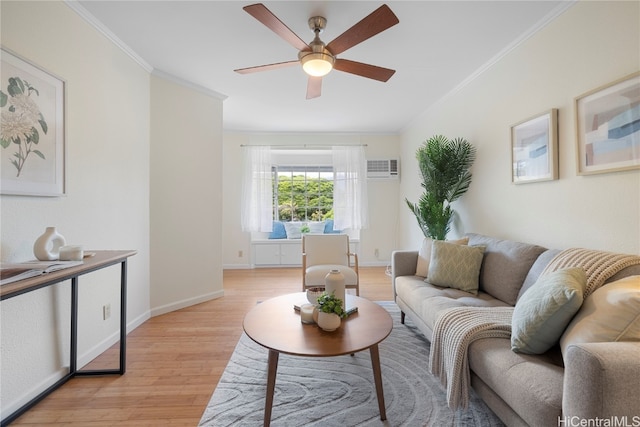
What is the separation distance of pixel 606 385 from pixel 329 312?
1.09m

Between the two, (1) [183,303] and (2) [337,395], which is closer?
(2) [337,395]

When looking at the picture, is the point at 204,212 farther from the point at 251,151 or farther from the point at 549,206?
the point at 549,206

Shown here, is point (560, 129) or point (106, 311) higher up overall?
point (560, 129)

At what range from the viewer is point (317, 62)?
78.5 inches

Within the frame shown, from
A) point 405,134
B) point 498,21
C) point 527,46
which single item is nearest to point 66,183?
point 498,21

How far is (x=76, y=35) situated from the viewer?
1991 millimetres

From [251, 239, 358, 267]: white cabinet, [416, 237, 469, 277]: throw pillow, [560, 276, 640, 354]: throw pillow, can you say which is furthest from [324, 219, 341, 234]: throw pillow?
[560, 276, 640, 354]: throw pillow

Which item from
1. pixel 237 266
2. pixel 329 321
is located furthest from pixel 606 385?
pixel 237 266

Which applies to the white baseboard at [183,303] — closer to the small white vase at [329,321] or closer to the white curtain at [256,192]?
the white curtain at [256,192]

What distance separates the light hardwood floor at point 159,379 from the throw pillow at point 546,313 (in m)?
1.71

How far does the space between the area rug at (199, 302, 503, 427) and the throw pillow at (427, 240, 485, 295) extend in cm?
58

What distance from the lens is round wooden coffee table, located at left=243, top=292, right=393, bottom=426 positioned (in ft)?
4.51

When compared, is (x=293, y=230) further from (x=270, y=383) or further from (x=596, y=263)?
(x=596, y=263)

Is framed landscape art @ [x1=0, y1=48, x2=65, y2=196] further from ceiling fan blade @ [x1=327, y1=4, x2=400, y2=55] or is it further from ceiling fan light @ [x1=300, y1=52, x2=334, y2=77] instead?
ceiling fan blade @ [x1=327, y1=4, x2=400, y2=55]
